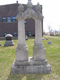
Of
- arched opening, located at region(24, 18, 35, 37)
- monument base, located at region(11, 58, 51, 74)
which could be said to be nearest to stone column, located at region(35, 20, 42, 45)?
monument base, located at region(11, 58, 51, 74)

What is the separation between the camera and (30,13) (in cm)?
387

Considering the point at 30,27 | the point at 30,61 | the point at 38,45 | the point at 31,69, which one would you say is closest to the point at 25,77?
the point at 31,69

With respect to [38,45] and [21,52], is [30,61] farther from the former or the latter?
[38,45]

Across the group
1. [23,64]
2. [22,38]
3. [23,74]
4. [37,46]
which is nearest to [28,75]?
[23,74]

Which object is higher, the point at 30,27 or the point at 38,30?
the point at 30,27

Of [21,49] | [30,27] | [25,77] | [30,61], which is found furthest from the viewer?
[30,27]

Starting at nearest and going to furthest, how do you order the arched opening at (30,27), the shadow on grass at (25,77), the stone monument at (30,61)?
the shadow on grass at (25,77), the stone monument at (30,61), the arched opening at (30,27)

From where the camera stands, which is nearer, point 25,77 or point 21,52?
point 25,77

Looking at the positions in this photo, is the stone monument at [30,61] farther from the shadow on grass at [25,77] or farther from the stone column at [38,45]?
the shadow on grass at [25,77]

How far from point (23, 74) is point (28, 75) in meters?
0.27

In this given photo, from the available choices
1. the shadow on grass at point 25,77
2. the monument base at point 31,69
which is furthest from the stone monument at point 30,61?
the shadow on grass at point 25,77

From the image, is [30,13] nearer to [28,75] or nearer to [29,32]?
[28,75]

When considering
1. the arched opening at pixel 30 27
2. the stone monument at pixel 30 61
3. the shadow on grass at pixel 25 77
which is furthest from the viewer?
the arched opening at pixel 30 27

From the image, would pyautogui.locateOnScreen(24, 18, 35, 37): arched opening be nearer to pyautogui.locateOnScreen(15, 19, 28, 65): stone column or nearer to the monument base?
pyautogui.locateOnScreen(15, 19, 28, 65): stone column
